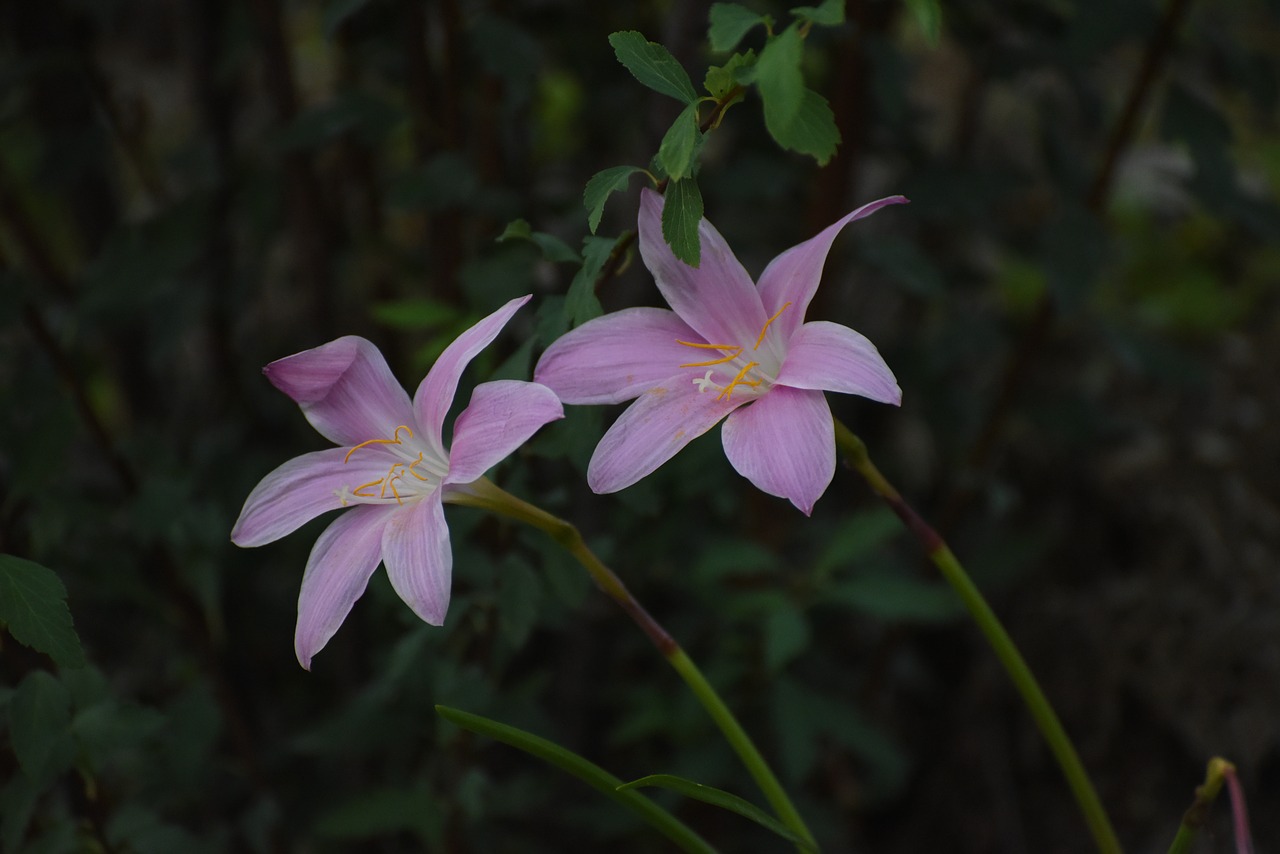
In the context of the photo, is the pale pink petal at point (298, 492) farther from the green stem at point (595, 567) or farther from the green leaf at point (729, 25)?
the green leaf at point (729, 25)

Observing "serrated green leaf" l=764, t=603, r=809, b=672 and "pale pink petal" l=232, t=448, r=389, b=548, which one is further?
"serrated green leaf" l=764, t=603, r=809, b=672

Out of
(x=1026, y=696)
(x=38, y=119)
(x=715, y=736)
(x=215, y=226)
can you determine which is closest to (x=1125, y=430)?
(x=715, y=736)

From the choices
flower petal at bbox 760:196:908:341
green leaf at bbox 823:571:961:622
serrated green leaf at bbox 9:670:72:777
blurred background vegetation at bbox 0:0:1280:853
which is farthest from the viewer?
green leaf at bbox 823:571:961:622

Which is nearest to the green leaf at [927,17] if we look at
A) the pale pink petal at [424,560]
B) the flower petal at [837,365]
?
the flower petal at [837,365]

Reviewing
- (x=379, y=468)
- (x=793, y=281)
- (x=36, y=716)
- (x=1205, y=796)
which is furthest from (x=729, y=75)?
(x=36, y=716)

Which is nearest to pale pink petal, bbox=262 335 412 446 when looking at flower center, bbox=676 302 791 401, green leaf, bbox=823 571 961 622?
flower center, bbox=676 302 791 401

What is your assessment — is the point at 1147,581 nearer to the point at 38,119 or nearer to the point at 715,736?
the point at 715,736

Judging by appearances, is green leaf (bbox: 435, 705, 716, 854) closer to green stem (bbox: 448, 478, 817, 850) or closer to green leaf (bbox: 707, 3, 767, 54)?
green stem (bbox: 448, 478, 817, 850)

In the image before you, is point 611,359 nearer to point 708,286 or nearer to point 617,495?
point 708,286
